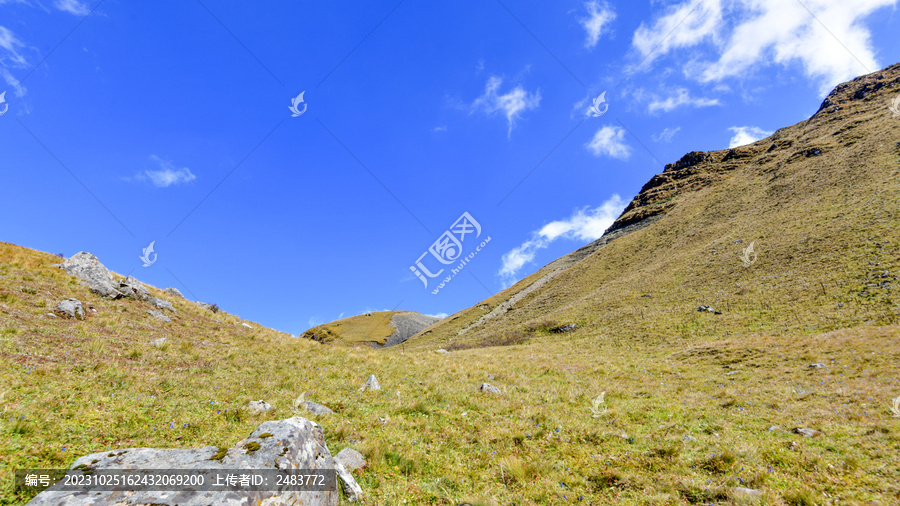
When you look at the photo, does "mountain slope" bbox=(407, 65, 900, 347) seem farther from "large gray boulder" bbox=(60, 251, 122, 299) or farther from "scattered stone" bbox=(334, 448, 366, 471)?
"large gray boulder" bbox=(60, 251, 122, 299)

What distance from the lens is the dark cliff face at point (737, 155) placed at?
80.2 m

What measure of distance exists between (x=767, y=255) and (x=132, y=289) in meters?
59.7

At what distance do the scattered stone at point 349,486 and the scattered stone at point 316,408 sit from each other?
4.39 meters

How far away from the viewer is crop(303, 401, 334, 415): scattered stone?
1049 centimetres

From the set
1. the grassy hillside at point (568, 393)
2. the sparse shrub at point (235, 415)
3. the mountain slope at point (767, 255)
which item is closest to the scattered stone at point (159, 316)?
the grassy hillside at point (568, 393)

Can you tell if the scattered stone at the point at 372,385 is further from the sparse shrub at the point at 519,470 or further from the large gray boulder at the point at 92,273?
the large gray boulder at the point at 92,273

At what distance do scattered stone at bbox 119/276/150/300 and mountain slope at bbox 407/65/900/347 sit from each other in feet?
129

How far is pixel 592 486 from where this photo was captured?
7508 mm

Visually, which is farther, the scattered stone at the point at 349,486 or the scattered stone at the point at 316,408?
the scattered stone at the point at 316,408

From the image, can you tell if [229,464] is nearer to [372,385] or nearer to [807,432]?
[372,385]

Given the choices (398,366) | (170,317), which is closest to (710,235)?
(398,366)

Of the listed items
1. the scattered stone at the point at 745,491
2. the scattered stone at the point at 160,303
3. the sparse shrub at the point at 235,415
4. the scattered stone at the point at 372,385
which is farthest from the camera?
the scattered stone at the point at 160,303

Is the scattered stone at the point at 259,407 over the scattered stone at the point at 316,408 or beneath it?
over

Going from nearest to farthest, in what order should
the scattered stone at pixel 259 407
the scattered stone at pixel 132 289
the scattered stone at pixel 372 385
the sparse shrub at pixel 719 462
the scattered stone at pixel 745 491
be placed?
the scattered stone at pixel 745 491 → the sparse shrub at pixel 719 462 → the scattered stone at pixel 259 407 → the scattered stone at pixel 372 385 → the scattered stone at pixel 132 289
